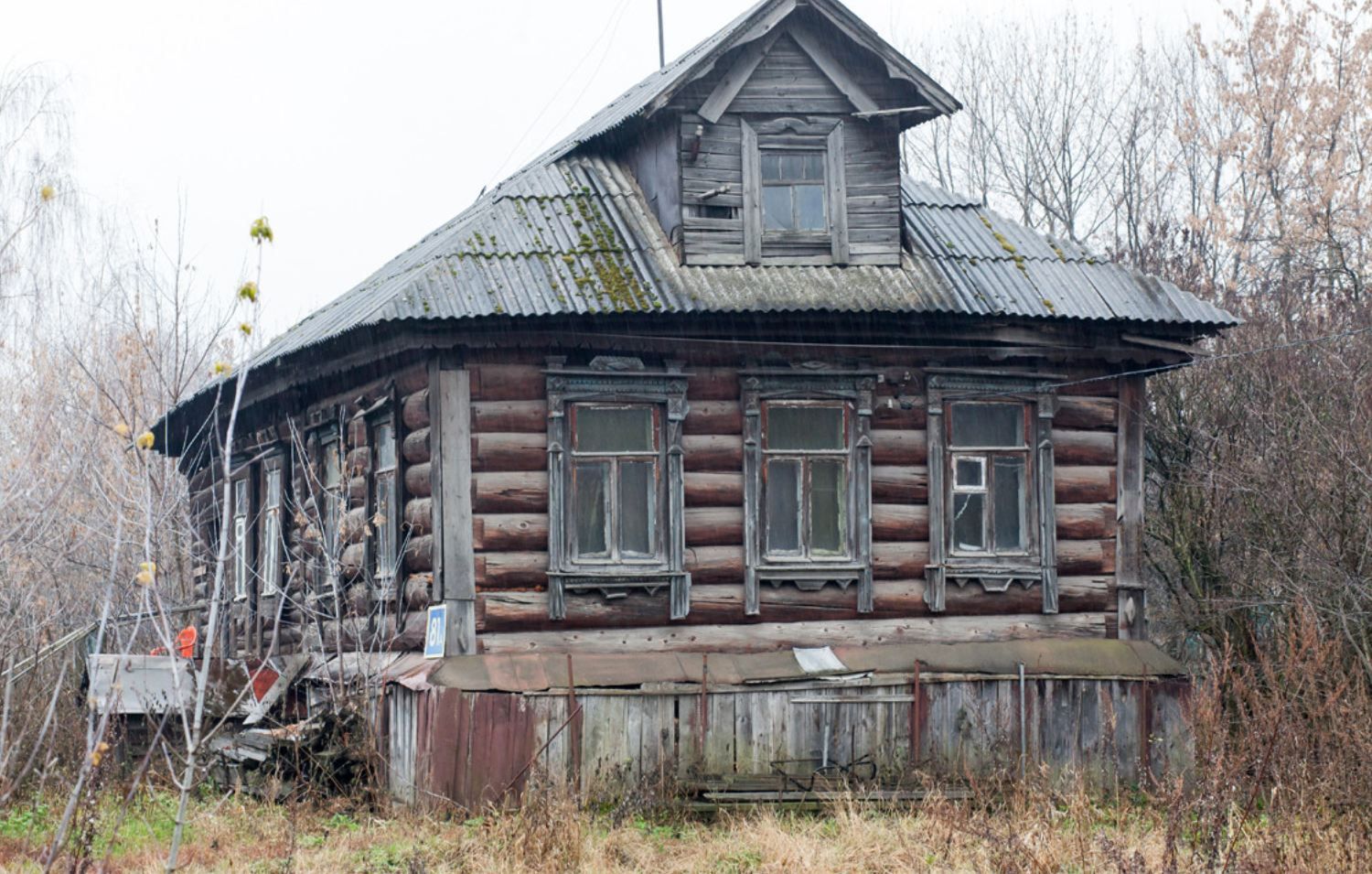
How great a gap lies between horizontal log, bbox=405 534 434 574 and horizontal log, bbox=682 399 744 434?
2261 mm

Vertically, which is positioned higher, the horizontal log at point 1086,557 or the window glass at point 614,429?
the window glass at point 614,429

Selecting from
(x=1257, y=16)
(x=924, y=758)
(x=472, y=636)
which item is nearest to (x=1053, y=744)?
(x=924, y=758)

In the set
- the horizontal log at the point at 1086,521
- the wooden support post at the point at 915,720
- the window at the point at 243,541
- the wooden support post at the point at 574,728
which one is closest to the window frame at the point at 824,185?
the horizontal log at the point at 1086,521

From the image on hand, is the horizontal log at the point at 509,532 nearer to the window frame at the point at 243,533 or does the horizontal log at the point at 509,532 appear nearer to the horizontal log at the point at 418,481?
the horizontal log at the point at 418,481

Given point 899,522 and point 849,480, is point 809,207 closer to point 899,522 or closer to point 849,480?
point 849,480

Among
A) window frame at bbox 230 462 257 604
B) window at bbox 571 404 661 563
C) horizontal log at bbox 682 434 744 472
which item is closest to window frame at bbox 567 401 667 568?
window at bbox 571 404 661 563

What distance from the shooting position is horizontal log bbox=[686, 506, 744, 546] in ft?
45.5

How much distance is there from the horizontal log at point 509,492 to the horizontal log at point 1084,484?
4484 millimetres

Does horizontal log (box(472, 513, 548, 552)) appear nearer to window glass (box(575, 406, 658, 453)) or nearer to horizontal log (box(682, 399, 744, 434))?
window glass (box(575, 406, 658, 453))

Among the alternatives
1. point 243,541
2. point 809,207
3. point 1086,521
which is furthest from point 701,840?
point 243,541

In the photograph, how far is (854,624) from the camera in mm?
14102

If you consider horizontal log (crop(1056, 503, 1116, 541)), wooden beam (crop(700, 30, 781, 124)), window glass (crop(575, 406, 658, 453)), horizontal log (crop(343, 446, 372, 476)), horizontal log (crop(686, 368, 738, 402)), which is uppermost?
wooden beam (crop(700, 30, 781, 124))

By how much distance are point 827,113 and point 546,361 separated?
133 inches

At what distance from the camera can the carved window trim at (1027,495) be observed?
14.4 m
